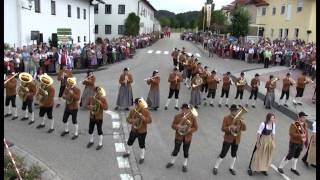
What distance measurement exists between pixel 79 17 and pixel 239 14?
1561 cm

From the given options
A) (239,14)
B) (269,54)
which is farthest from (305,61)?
(239,14)

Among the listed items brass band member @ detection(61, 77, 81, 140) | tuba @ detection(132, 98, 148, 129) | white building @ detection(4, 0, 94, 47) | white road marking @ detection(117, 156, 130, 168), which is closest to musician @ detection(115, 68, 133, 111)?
brass band member @ detection(61, 77, 81, 140)

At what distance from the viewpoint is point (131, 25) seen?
184ft

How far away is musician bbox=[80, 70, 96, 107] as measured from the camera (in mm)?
15719

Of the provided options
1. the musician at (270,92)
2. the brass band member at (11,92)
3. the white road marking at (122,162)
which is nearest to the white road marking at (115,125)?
the white road marking at (122,162)

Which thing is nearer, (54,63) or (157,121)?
(157,121)

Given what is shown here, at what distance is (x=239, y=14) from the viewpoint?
4281cm

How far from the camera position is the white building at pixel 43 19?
1011 inches

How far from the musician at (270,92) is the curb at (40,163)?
35.0ft

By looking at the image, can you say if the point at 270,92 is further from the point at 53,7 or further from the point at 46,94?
the point at 53,7

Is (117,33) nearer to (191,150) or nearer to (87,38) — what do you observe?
(87,38)

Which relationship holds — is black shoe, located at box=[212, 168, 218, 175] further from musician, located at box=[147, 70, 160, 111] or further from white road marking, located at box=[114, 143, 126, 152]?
musician, located at box=[147, 70, 160, 111]

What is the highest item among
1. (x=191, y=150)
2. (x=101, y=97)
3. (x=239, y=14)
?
(x=239, y=14)

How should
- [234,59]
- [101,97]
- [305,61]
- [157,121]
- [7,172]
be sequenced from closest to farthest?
1. [7,172]
2. [101,97]
3. [157,121]
4. [305,61]
5. [234,59]
